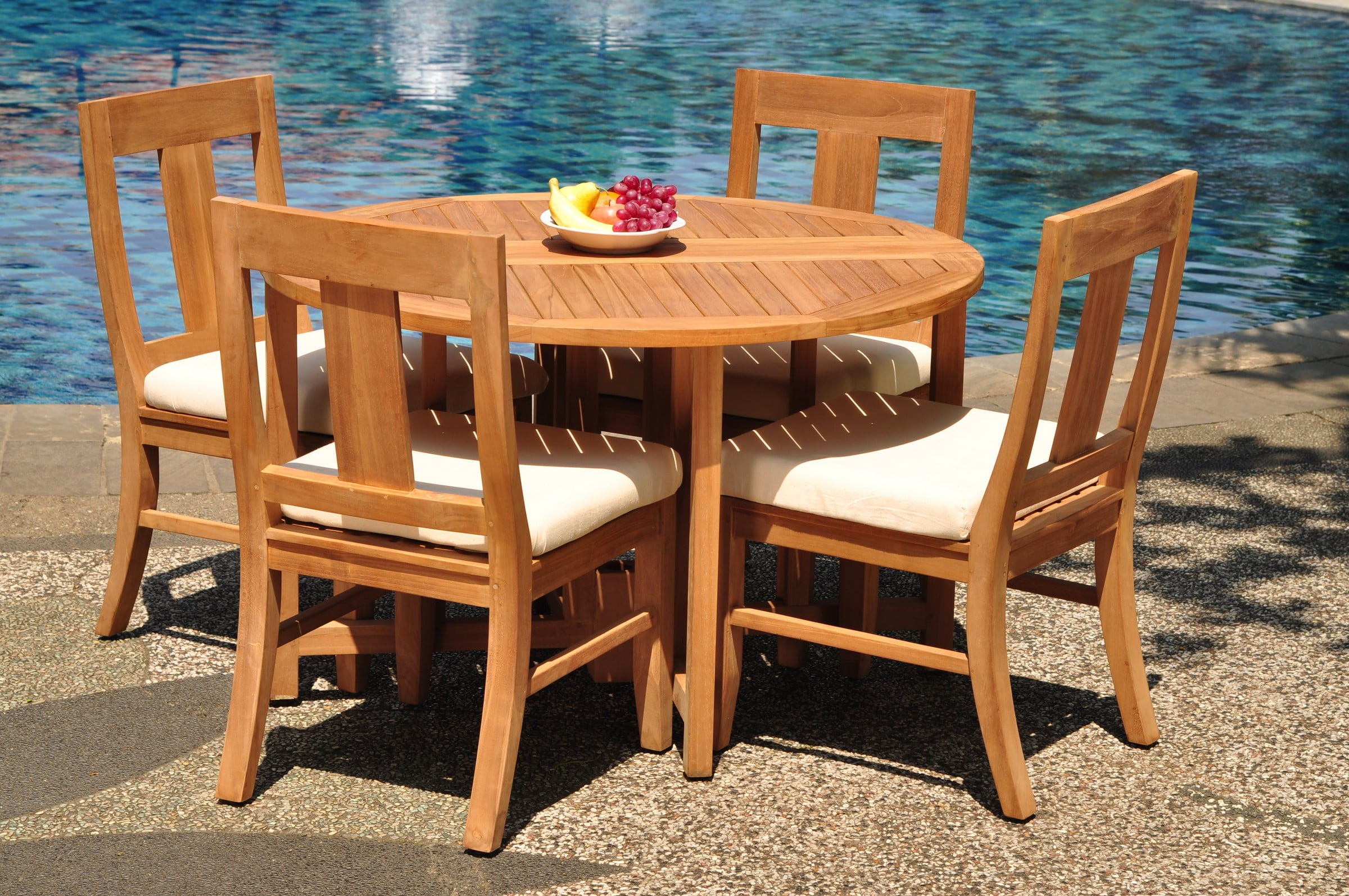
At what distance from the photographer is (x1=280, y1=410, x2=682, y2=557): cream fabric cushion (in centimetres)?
229

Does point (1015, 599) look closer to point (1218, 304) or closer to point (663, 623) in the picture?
point (663, 623)

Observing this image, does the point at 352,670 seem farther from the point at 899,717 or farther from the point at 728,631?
the point at 899,717

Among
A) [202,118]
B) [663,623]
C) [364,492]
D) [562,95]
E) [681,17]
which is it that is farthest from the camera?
[681,17]

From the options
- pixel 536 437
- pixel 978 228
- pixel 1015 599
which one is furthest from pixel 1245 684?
pixel 978 228

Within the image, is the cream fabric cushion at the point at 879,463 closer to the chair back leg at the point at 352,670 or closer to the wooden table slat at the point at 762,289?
the wooden table slat at the point at 762,289

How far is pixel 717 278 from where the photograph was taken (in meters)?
2.62

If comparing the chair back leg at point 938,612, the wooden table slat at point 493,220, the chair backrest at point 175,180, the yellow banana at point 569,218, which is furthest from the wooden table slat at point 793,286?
the chair backrest at point 175,180

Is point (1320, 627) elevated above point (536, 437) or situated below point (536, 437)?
below

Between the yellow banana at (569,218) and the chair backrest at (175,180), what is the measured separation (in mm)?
740

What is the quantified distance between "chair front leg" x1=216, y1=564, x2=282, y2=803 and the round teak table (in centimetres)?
48

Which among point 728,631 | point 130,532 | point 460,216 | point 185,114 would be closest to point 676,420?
point 728,631

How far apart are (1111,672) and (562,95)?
11263mm

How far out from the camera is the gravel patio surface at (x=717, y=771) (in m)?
2.30

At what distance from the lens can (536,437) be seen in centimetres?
261
